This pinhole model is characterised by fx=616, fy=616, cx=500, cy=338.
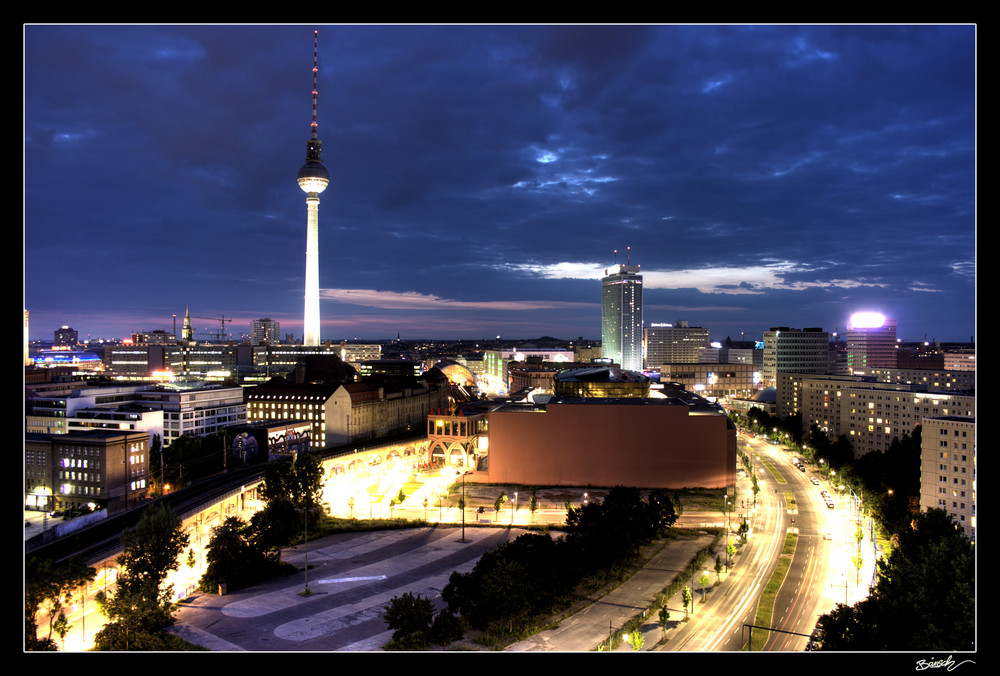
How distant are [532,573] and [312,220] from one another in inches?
2571

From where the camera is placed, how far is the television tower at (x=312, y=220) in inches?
2842

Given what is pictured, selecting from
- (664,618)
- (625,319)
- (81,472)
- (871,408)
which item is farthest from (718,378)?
(81,472)

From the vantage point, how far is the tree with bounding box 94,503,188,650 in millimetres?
12398

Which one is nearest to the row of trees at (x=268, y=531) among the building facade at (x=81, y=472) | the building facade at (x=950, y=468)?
the building facade at (x=81, y=472)

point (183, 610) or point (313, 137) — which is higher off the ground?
A: point (313, 137)

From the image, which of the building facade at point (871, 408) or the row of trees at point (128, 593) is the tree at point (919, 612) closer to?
the row of trees at point (128, 593)

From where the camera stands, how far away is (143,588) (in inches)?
536

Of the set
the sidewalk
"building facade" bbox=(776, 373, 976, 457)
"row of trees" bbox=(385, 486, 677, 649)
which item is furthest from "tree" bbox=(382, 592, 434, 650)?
"building facade" bbox=(776, 373, 976, 457)

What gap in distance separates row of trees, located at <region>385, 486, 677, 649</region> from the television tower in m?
59.4

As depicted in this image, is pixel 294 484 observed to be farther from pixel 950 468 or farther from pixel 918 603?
pixel 950 468
